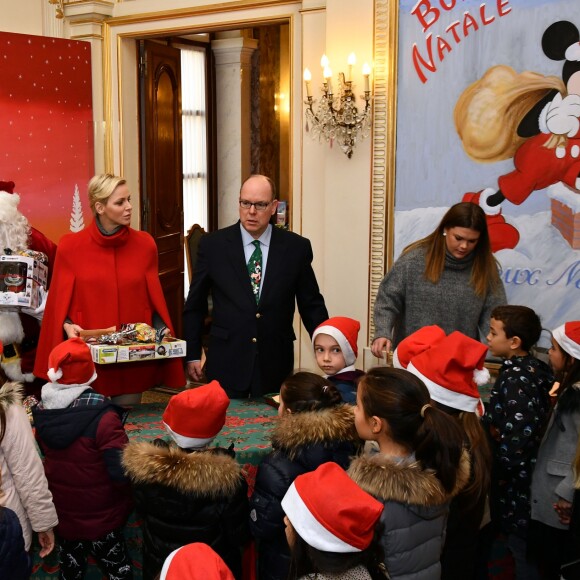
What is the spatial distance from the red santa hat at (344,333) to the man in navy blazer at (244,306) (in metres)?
0.72

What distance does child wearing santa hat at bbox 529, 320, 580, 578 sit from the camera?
3018 mm

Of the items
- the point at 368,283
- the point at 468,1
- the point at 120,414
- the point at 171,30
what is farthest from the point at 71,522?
the point at 171,30

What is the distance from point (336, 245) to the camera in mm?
5859

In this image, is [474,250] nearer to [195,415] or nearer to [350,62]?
[195,415]

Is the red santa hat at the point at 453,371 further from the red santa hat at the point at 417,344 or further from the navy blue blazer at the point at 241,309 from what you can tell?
the navy blue blazer at the point at 241,309

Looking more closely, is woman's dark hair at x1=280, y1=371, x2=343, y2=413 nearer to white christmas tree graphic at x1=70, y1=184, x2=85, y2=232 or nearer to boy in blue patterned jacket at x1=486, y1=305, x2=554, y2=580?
boy in blue patterned jacket at x1=486, y1=305, x2=554, y2=580

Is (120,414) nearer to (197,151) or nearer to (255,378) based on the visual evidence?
(255,378)

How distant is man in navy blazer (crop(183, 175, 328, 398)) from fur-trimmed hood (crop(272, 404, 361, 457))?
4.42 feet

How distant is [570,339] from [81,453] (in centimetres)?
188

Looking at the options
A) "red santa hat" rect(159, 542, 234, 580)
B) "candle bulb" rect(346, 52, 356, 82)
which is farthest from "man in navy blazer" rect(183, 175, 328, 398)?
"red santa hat" rect(159, 542, 234, 580)

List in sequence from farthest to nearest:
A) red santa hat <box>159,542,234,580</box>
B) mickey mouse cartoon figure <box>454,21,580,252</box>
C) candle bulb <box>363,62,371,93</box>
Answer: candle bulb <box>363,62,371,93</box>
mickey mouse cartoon figure <box>454,21,580,252</box>
red santa hat <box>159,542,234,580</box>

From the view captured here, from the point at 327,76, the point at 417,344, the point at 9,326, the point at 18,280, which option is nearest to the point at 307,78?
the point at 327,76

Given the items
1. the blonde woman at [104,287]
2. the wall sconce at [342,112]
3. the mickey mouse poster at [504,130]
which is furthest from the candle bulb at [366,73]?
the blonde woman at [104,287]

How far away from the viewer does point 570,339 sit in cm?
306
